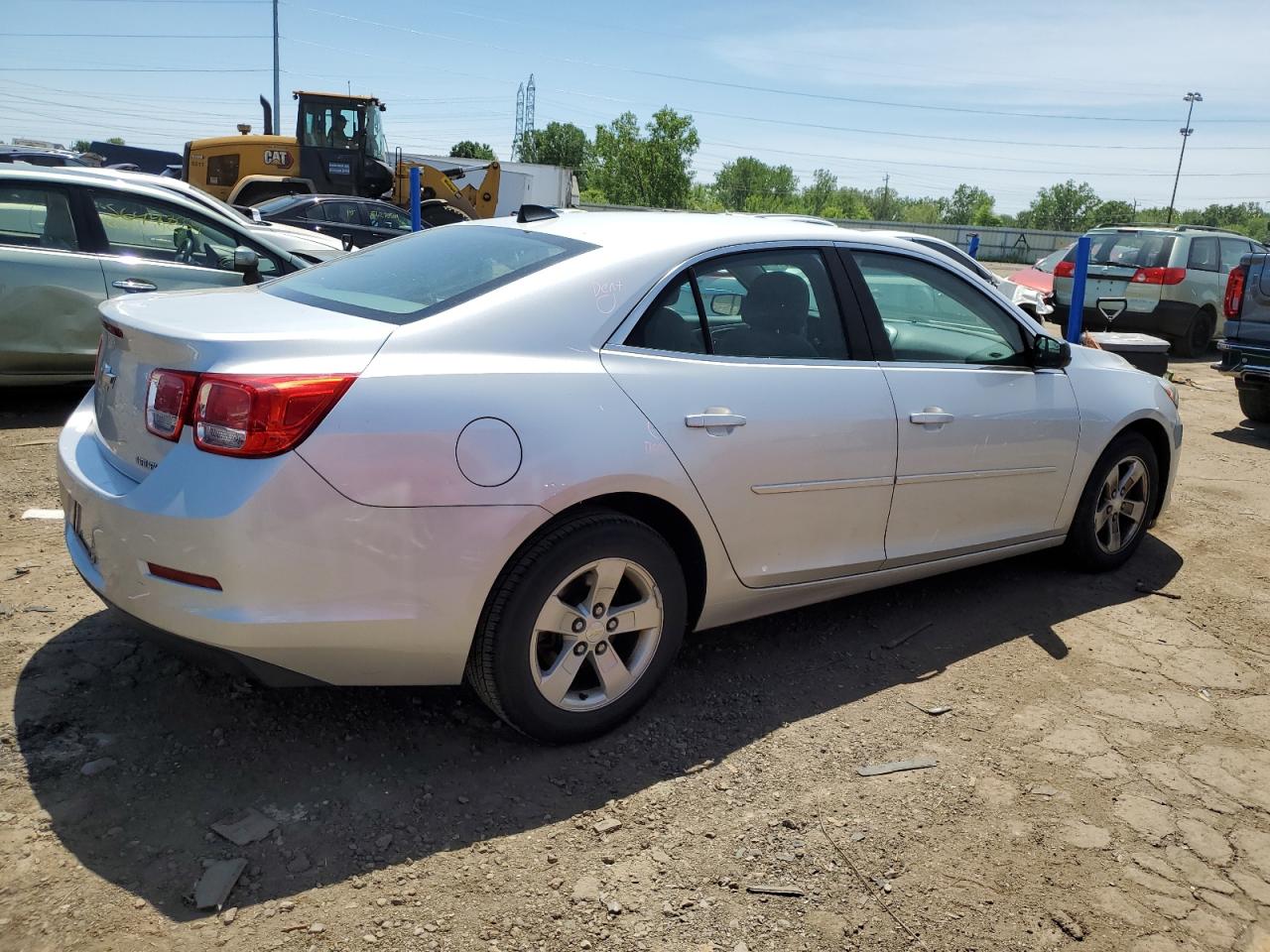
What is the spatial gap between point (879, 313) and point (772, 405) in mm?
786

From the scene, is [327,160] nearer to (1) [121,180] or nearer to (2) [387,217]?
(2) [387,217]

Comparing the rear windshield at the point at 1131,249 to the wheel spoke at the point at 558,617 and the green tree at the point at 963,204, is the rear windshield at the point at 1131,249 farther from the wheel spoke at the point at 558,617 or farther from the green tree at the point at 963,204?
the green tree at the point at 963,204

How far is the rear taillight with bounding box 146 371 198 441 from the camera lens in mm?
2623

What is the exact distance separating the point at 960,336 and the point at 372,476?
8.87 ft

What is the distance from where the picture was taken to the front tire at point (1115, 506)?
15.6 ft

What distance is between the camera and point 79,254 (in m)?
6.66

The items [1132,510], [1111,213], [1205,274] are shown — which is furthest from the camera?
[1111,213]

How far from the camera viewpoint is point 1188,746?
3.46 m

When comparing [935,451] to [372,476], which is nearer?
[372,476]

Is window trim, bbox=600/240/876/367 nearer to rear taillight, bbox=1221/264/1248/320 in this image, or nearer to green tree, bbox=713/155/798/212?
rear taillight, bbox=1221/264/1248/320

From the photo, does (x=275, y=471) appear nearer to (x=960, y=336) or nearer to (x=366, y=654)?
(x=366, y=654)

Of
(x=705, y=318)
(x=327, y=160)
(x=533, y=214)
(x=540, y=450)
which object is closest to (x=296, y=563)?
(x=540, y=450)

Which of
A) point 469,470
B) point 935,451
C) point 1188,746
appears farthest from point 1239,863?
point 469,470

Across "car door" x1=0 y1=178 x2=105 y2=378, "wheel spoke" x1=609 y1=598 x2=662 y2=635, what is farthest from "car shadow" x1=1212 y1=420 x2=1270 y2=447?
"car door" x1=0 y1=178 x2=105 y2=378
